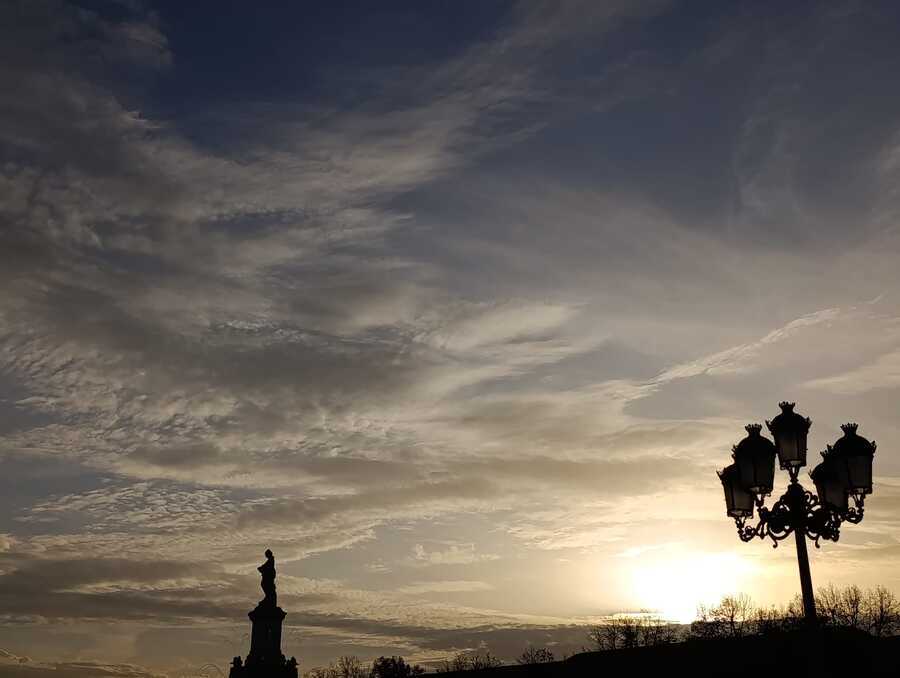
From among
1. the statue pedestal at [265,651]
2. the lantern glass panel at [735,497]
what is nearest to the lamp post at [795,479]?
the lantern glass panel at [735,497]

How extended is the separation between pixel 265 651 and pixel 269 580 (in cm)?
326

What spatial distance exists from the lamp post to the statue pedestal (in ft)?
110

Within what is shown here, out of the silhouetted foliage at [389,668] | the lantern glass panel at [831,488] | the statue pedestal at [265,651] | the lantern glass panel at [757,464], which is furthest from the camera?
the silhouetted foliage at [389,668]

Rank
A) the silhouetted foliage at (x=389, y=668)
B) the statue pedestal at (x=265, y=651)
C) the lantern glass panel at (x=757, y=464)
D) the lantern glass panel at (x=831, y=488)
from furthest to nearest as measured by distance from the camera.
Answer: the silhouetted foliage at (x=389, y=668), the statue pedestal at (x=265, y=651), the lantern glass panel at (x=831, y=488), the lantern glass panel at (x=757, y=464)

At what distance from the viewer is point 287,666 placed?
4231 centimetres

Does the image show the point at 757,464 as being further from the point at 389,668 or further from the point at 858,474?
the point at 389,668

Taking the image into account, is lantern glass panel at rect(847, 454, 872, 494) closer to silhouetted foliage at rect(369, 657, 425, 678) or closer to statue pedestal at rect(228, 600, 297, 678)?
statue pedestal at rect(228, 600, 297, 678)

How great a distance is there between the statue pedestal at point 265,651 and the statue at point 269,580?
0.14 meters

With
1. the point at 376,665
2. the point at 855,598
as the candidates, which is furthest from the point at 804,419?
the point at 376,665

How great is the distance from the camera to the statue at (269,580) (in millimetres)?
42844

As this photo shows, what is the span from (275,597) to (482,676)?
11115mm

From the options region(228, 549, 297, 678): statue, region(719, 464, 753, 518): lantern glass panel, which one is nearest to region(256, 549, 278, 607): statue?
region(228, 549, 297, 678): statue

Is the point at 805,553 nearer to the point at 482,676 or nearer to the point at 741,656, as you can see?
the point at 741,656

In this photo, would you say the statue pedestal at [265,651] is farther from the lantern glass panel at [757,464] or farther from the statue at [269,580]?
the lantern glass panel at [757,464]
